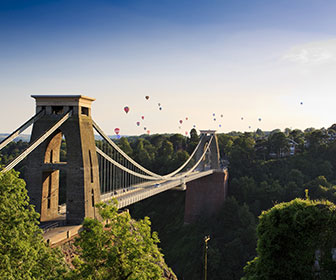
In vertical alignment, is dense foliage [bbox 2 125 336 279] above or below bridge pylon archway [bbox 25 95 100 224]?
below

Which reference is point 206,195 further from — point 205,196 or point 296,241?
point 296,241

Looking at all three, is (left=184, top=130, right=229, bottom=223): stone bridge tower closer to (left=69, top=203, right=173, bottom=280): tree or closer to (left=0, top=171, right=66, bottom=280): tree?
(left=69, top=203, right=173, bottom=280): tree

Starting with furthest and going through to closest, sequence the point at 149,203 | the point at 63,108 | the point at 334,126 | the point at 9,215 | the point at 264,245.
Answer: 1. the point at 334,126
2. the point at 149,203
3. the point at 63,108
4. the point at 264,245
5. the point at 9,215

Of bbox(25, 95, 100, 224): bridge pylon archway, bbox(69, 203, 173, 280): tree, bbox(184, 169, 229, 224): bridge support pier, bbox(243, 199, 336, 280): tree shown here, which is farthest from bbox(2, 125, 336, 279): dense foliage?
bbox(69, 203, 173, 280): tree

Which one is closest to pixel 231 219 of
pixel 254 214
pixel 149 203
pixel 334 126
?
pixel 254 214

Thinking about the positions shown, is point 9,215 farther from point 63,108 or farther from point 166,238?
point 166,238

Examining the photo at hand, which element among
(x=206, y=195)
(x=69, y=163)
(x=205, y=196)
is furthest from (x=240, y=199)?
(x=69, y=163)

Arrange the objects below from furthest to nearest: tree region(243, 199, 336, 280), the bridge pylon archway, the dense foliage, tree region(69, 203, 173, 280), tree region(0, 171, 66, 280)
→ the dense foliage
the bridge pylon archway
tree region(69, 203, 173, 280)
tree region(243, 199, 336, 280)
tree region(0, 171, 66, 280)
